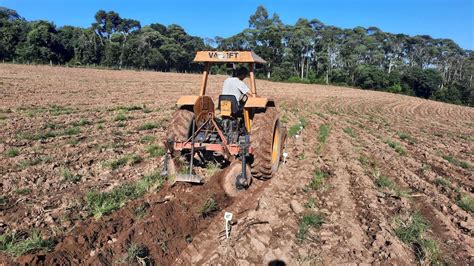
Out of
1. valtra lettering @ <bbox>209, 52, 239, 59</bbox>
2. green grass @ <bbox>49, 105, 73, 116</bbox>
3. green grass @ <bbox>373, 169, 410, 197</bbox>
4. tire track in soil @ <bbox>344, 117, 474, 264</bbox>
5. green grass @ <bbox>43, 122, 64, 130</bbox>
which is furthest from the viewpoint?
green grass @ <bbox>49, 105, 73, 116</bbox>

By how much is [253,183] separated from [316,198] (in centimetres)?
117

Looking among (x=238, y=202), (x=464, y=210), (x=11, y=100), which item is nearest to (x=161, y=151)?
(x=238, y=202)

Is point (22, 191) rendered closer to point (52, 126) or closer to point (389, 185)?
point (52, 126)

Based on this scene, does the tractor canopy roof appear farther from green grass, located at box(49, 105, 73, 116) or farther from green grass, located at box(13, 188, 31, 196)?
green grass, located at box(49, 105, 73, 116)

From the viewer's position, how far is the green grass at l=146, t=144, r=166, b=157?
794 centimetres

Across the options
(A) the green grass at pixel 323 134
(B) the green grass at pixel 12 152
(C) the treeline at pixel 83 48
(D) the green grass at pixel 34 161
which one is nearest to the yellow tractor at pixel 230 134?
(D) the green grass at pixel 34 161

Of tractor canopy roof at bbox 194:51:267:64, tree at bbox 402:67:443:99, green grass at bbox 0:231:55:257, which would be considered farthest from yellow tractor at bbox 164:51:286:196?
tree at bbox 402:67:443:99

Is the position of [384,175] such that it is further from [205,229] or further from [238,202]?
[205,229]

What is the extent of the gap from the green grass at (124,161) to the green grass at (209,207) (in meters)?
2.39

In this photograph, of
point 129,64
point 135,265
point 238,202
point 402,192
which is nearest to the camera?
point 135,265

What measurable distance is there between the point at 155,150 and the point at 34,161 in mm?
2305

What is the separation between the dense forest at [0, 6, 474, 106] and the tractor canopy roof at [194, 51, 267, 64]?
4472cm

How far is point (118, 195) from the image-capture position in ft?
17.8

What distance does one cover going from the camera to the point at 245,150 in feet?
19.6
